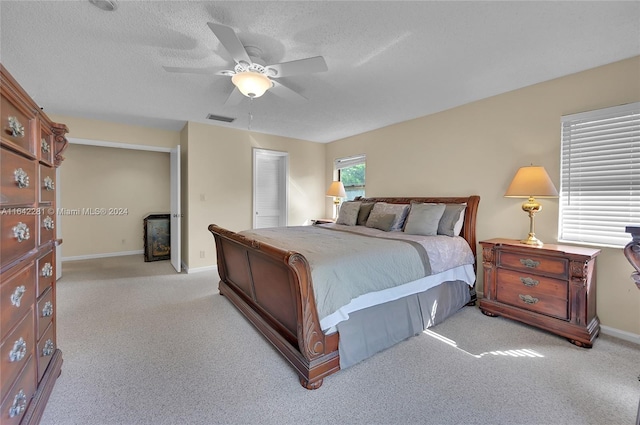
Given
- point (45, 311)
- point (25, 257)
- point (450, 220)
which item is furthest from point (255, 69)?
point (450, 220)

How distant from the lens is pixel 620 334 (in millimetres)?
2375

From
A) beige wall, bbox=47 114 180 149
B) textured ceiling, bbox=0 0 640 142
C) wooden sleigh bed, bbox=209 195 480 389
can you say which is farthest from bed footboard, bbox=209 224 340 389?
beige wall, bbox=47 114 180 149

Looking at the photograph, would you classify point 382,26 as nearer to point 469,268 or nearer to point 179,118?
point 469,268

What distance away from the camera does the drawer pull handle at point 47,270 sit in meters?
1.58

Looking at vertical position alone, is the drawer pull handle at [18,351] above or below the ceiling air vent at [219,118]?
below

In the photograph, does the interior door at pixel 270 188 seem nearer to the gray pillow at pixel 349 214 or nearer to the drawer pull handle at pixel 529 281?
the gray pillow at pixel 349 214

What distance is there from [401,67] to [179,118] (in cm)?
338

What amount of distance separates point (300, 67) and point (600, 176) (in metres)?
2.96

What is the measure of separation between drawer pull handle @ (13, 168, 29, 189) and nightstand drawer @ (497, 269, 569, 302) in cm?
368

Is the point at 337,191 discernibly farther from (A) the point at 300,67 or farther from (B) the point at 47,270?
(B) the point at 47,270

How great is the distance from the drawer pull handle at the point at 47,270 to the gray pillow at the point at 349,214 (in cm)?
325

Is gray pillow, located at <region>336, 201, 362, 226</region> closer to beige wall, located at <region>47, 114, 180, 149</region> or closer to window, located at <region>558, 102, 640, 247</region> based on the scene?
window, located at <region>558, 102, 640, 247</region>

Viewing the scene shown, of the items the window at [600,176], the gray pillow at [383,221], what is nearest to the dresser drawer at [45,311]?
the gray pillow at [383,221]

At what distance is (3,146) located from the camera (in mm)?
1094
